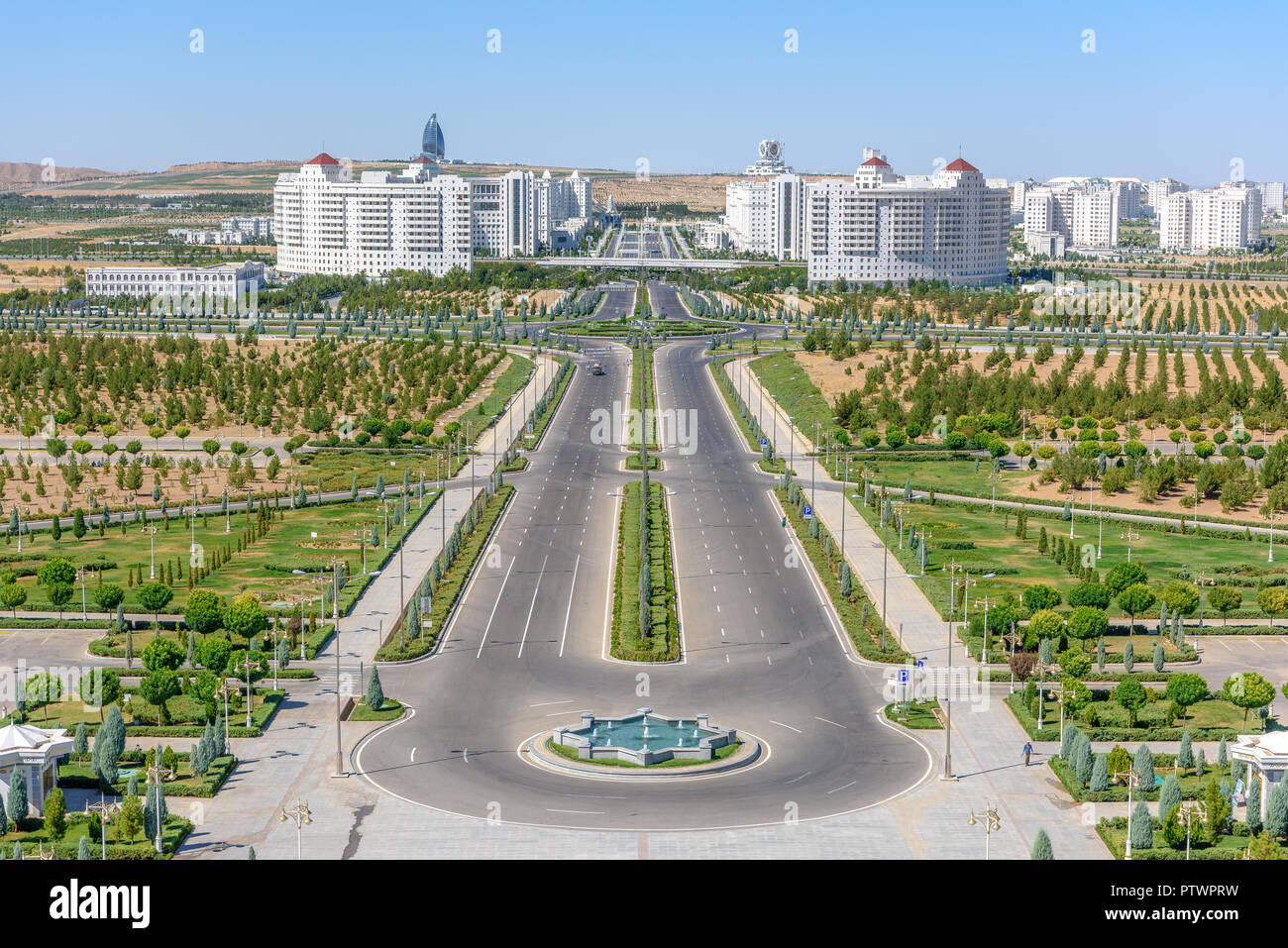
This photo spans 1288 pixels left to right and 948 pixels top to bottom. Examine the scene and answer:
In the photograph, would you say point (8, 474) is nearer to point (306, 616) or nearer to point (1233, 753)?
point (306, 616)

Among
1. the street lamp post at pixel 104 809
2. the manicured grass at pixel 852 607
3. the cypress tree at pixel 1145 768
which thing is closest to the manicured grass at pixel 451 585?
the manicured grass at pixel 852 607

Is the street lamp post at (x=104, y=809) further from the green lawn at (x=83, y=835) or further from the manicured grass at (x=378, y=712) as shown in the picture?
the manicured grass at (x=378, y=712)

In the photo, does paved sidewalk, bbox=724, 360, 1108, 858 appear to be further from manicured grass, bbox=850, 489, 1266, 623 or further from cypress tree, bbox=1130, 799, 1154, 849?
manicured grass, bbox=850, 489, 1266, 623

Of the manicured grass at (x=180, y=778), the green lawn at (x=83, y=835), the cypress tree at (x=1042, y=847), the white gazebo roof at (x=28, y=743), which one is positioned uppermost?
the white gazebo roof at (x=28, y=743)

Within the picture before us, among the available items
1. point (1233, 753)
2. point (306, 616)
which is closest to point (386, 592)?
point (306, 616)

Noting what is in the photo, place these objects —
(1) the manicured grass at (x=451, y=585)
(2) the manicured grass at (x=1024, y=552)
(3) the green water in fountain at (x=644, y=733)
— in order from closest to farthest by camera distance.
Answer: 1. (3) the green water in fountain at (x=644, y=733)
2. (1) the manicured grass at (x=451, y=585)
3. (2) the manicured grass at (x=1024, y=552)

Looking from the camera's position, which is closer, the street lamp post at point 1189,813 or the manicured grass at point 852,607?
the street lamp post at point 1189,813
